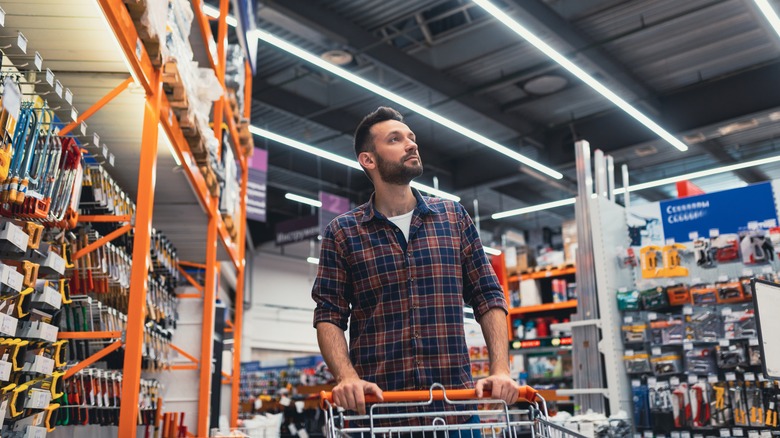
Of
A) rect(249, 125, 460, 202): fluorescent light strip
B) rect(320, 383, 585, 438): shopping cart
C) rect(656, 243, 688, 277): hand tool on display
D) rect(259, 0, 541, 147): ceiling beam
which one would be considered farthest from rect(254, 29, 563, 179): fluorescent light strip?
rect(320, 383, 585, 438): shopping cart

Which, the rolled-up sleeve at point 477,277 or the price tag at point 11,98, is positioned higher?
the price tag at point 11,98

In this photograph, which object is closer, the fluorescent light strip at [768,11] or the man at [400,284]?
the man at [400,284]

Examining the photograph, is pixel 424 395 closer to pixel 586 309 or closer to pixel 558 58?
pixel 586 309

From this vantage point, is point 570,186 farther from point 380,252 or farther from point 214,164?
point 380,252

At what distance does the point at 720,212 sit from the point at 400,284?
510 centimetres

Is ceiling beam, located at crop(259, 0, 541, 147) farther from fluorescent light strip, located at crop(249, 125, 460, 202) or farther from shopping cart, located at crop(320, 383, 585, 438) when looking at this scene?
shopping cart, located at crop(320, 383, 585, 438)

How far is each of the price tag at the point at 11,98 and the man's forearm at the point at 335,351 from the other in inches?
52.7

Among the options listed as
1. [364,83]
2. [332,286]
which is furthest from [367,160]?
[364,83]

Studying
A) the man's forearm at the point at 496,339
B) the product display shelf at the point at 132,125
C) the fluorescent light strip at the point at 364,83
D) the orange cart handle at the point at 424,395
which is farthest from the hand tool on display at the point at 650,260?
the orange cart handle at the point at 424,395

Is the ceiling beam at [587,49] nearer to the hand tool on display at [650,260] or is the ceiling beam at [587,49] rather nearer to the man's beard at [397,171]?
the hand tool on display at [650,260]

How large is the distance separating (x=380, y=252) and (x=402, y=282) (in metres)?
0.13

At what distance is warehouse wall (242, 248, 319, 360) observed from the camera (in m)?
19.4

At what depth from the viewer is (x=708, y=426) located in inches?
232

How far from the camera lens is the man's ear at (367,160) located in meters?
2.51
